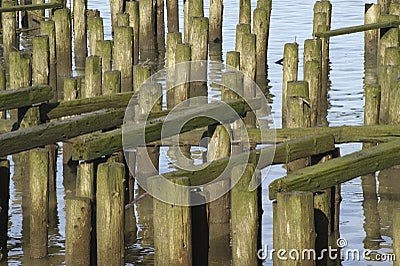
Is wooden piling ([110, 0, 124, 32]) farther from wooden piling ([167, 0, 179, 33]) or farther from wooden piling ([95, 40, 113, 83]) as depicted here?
wooden piling ([95, 40, 113, 83])

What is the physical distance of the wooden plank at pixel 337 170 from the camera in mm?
6852

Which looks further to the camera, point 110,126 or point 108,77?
point 108,77

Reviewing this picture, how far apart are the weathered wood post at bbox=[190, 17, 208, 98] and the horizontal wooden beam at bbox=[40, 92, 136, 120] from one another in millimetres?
4768

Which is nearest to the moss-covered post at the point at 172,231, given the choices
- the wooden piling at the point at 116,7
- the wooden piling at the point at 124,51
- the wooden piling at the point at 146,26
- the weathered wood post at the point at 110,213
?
the weathered wood post at the point at 110,213

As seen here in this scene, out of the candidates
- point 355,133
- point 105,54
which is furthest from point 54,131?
point 105,54

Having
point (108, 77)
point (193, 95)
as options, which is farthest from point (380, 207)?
point (193, 95)

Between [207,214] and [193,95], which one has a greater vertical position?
[193,95]

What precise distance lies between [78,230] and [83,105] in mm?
1715

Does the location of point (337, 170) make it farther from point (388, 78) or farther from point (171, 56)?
point (171, 56)

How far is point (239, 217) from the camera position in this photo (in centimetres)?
719

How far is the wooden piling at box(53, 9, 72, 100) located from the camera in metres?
15.1

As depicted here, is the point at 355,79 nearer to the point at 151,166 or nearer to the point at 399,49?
the point at 399,49

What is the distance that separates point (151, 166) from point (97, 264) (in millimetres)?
1791

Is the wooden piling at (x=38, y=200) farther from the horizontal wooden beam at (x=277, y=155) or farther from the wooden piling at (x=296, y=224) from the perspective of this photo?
the wooden piling at (x=296, y=224)
